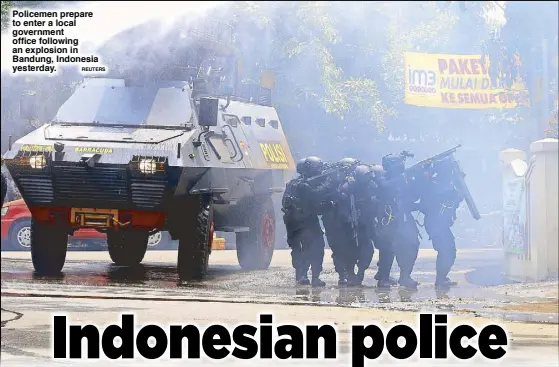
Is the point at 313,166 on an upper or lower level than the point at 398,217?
upper

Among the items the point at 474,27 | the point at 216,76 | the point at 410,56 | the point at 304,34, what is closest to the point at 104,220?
the point at 216,76

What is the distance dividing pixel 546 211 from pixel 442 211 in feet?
5.20

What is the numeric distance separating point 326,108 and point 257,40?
1442 mm

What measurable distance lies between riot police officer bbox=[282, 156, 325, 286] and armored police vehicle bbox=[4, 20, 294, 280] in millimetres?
873

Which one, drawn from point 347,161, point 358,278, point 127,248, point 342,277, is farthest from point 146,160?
point 127,248

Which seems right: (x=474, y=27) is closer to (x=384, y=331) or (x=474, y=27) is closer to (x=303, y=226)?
(x=303, y=226)

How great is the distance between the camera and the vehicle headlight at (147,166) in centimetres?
1598

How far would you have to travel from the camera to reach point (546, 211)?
17703 mm

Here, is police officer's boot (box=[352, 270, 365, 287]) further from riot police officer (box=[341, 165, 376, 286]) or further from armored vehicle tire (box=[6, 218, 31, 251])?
armored vehicle tire (box=[6, 218, 31, 251])

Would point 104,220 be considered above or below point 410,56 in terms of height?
below

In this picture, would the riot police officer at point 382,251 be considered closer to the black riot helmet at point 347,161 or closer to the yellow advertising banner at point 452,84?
the black riot helmet at point 347,161

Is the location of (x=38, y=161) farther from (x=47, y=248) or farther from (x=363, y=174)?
(x=363, y=174)

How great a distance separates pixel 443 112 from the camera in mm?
20000

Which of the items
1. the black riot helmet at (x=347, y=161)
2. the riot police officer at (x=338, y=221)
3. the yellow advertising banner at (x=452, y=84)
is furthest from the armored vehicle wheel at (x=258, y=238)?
the yellow advertising banner at (x=452, y=84)
